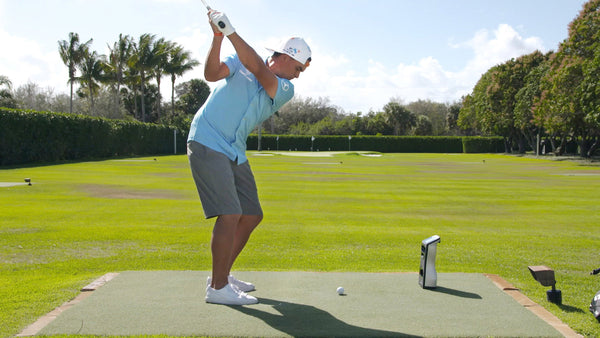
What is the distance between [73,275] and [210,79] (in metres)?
2.82

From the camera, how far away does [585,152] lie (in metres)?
54.4

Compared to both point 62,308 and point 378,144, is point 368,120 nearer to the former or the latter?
point 378,144

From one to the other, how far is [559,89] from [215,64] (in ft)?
137

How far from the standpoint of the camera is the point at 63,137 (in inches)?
1415

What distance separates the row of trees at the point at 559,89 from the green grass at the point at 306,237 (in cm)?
2462

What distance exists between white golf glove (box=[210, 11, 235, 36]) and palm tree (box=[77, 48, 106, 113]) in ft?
211

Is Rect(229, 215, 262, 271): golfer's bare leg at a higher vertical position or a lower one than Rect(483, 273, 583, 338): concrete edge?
higher

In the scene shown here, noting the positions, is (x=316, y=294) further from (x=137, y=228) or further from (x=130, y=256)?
(x=137, y=228)

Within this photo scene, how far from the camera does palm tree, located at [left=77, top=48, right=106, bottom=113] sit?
63969mm

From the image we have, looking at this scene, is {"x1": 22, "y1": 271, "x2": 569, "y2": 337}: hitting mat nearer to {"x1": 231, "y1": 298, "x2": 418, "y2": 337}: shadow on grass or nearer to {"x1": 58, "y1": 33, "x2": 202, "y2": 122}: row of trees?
{"x1": 231, "y1": 298, "x2": 418, "y2": 337}: shadow on grass

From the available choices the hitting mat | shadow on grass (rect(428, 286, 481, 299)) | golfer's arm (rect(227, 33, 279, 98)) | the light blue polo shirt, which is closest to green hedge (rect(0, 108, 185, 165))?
the hitting mat

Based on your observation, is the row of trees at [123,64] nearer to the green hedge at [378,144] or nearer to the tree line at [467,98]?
the tree line at [467,98]

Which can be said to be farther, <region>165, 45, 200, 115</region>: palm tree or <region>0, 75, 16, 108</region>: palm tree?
<region>165, 45, 200, 115</region>: palm tree

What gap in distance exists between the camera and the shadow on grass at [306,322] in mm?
3824
